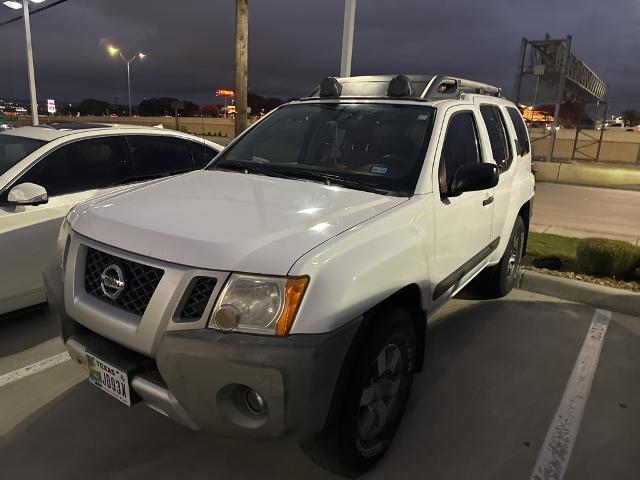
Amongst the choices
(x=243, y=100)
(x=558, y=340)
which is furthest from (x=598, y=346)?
(x=243, y=100)

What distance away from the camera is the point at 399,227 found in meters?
2.58

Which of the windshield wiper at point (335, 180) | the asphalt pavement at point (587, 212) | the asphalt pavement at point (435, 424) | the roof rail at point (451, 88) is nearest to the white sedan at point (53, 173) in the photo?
the asphalt pavement at point (435, 424)

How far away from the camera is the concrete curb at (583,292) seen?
491 cm

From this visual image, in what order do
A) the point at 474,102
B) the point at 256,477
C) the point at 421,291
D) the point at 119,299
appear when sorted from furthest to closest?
the point at 474,102 → the point at 421,291 → the point at 256,477 → the point at 119,299

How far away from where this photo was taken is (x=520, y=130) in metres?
5.25

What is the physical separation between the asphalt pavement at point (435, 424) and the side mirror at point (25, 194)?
37.5 inches

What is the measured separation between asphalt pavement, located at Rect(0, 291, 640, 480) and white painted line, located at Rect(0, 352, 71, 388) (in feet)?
0.06

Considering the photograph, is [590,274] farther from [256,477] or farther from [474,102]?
[256,477]

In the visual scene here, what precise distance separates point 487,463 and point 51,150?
3.89 m

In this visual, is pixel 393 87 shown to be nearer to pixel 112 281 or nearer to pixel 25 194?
pixel 112 281

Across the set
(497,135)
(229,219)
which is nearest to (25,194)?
(229,219)

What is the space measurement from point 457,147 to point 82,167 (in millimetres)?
3100

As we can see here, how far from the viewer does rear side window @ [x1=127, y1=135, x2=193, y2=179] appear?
4.77 m

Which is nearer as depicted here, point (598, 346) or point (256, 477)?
point (256, 477)
